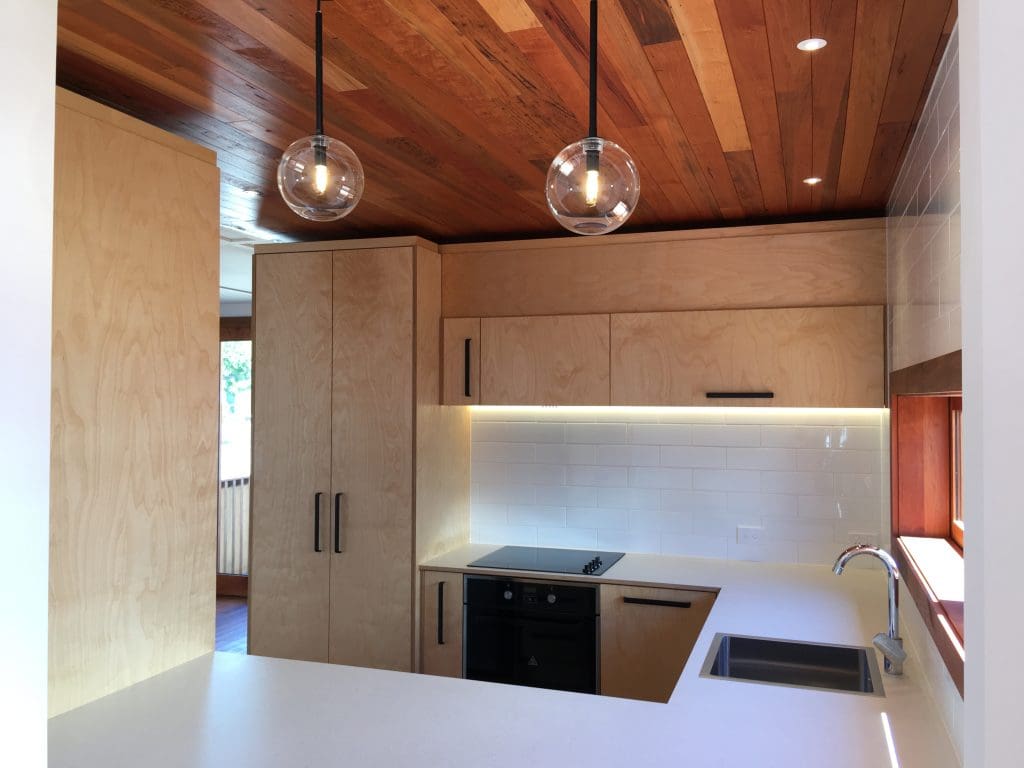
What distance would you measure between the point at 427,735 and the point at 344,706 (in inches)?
10.7

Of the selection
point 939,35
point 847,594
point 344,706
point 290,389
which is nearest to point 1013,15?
point 939,35

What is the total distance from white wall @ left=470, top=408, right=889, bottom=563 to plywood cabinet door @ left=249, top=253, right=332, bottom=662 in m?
0.81

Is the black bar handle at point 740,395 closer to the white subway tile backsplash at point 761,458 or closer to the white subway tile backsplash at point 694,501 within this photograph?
the white subway tile backsplash at point 761,458

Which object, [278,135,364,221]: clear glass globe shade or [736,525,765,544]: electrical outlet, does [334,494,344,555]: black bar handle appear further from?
[278,135,364,221]: clear glass globe shade

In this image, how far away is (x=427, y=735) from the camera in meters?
1.80

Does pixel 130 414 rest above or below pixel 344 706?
above

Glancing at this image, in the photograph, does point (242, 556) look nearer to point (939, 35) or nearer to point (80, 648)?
point (80, 648)

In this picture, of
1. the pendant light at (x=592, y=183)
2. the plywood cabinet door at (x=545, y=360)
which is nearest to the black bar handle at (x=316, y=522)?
the plywood cabinet door at (x=545, y=360)

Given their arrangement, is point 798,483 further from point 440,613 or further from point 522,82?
point 522,82

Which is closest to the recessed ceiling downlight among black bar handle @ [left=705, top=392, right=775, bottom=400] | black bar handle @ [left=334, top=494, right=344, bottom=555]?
black bar handle @ [left=705, top=392, right=775, bottom=400]

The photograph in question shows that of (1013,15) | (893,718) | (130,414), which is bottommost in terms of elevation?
(893,718)

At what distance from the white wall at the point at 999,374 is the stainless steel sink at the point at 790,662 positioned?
170 cm

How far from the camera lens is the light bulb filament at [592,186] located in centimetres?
142

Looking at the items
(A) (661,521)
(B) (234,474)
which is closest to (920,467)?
(A) (661,521)
